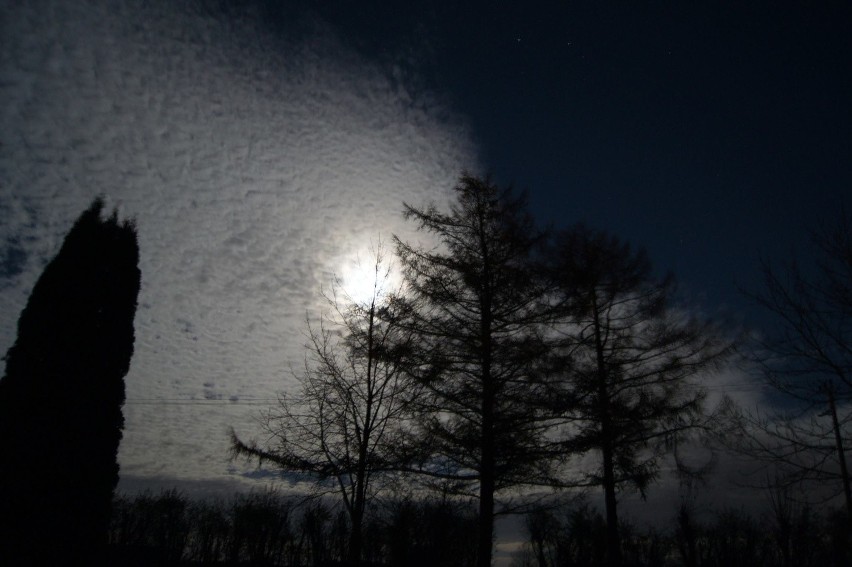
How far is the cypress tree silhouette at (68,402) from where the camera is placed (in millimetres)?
11875

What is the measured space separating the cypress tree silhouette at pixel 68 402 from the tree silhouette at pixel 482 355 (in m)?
9.80

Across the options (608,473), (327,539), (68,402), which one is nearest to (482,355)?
(608,473)

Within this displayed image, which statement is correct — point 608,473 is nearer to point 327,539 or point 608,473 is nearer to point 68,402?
point 68,402

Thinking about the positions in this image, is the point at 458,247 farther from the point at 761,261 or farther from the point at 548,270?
the point at 761,261

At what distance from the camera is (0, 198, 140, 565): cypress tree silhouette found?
39.0 feet

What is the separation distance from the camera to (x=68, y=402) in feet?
42.7

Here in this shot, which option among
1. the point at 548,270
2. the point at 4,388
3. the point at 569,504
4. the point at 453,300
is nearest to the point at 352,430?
the point at 453,300

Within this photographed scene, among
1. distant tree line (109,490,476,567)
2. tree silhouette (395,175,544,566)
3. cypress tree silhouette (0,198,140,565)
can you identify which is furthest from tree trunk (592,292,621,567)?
distant tree line (109,490,476,567)

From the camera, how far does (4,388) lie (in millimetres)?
12586

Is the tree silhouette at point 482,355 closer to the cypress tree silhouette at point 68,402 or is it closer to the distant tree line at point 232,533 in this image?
the cypress tree silhouette at point 68,402

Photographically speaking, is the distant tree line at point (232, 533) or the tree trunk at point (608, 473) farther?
the distant tree line at point (232, 533)

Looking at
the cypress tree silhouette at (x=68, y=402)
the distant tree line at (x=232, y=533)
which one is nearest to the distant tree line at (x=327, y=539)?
the distant tree line at (x=232, y=533)

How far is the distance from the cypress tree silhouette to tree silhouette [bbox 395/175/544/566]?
980 cm

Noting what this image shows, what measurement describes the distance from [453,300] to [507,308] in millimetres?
1192
